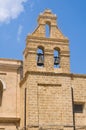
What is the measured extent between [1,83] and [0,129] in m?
2.70

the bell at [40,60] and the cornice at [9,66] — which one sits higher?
the bell at [40,60]

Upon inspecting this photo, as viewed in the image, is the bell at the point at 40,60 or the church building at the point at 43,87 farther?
the bell at the point at 40,60

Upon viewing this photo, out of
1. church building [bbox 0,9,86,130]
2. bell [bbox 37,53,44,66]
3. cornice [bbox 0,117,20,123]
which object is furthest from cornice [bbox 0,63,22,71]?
cornice [bbox 0,117,20,123]

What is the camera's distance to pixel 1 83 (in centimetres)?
2131

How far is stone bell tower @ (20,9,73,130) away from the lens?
1922cm

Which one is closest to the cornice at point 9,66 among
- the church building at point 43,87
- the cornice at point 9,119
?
the church building at point 43,87

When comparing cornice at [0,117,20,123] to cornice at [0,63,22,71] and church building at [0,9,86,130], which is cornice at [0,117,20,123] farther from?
cornice at [0,63,22,71]

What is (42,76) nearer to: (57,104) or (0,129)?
(57,104)

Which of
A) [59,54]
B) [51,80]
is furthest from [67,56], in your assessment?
[51,80]

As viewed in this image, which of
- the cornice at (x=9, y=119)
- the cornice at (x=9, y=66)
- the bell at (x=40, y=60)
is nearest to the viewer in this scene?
the cornice at (x=9, y=119)

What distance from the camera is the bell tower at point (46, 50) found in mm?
20453

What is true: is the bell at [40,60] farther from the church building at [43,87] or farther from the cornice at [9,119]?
the cornice at [9,119]

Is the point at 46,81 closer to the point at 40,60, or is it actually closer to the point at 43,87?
the point at 43,87

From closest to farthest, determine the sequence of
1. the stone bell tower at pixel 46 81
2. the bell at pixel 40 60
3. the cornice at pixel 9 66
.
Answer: the stone bell tower at pixel 46 81 → the bell at pixel 40 60 → the cornice at pixel 9 66
